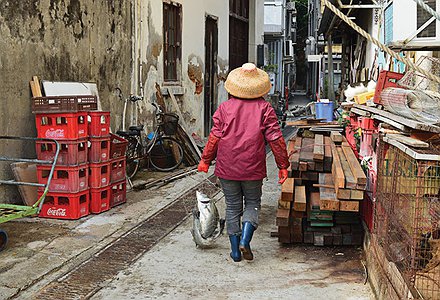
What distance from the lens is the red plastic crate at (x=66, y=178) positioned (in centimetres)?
724

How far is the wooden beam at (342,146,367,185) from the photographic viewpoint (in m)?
5.61

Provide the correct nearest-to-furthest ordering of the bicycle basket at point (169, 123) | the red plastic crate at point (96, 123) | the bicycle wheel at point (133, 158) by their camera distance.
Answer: the red plastic crate at point (96, 123)
the bicycle wheel at point (133, 158)
the bicycle basket at point (169, 123)

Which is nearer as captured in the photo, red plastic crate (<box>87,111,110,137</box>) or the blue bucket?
red plastic crate (<box>87,111,110,137</box>)

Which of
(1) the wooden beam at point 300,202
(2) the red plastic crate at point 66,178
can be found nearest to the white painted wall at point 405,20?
(1) the wooden beam at point 300,202

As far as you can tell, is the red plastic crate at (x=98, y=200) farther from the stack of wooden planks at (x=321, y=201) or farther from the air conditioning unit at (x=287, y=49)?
the air conditioning unit at (x=287, y=49)

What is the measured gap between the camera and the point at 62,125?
726cm

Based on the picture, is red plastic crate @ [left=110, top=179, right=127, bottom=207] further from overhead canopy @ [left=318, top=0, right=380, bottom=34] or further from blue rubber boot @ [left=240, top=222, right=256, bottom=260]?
overhead canopy @ [left=318, top=0, right=380, bottom=34]

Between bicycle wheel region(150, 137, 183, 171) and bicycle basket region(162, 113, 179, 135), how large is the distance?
0.19 metres

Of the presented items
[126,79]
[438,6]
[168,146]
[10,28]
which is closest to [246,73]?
[438,6]

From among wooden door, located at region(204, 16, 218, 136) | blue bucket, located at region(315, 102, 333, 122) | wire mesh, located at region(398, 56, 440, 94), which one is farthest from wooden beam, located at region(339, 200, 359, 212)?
wooden door, located at region(204, 16, 218, 136)

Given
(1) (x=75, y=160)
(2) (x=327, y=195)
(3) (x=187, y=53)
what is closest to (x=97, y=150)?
(1) (x=75, y=160)

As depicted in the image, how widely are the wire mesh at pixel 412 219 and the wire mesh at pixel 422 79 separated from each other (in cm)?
163

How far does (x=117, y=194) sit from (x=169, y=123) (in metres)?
3.55

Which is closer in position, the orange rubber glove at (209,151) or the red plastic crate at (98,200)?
the orange rubber glove at (209,151)
